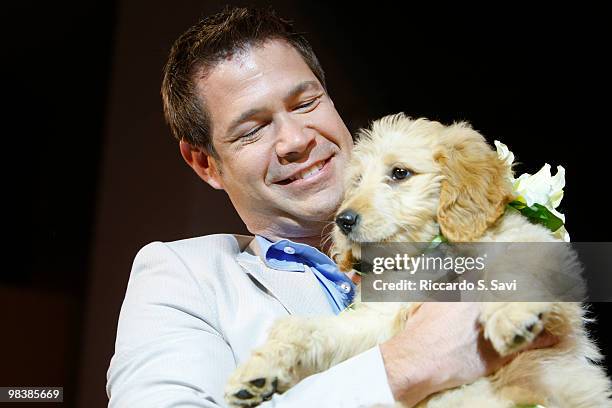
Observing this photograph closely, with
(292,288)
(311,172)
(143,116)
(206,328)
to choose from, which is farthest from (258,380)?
(143,116)

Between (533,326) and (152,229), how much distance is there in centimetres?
183

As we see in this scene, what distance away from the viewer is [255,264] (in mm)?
2043

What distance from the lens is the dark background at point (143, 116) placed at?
270cm

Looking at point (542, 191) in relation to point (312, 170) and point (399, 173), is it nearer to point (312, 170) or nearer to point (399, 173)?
point (399, 173)

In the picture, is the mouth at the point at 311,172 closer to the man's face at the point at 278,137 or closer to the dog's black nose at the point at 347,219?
the man's face at the point at 278,137

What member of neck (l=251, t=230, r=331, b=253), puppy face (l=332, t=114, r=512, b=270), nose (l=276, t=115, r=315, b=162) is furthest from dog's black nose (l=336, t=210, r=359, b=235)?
neck (l=251, t=230, r=331, b=253)

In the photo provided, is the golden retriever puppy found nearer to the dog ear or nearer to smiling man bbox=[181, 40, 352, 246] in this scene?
the dog ear

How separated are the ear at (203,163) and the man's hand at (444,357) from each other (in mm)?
993

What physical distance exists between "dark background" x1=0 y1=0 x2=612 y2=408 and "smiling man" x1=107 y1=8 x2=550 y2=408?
1.64ft

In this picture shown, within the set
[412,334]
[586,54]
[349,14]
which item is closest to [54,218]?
[349,14]

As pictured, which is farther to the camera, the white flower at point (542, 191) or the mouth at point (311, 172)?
the mouth at point (311, 172)

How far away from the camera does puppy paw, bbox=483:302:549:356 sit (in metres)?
1.37

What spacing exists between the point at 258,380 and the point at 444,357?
0.42 meters

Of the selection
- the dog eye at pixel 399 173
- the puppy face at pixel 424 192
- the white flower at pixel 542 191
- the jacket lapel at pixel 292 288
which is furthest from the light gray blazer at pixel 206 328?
the white flower at pixel 542 191
